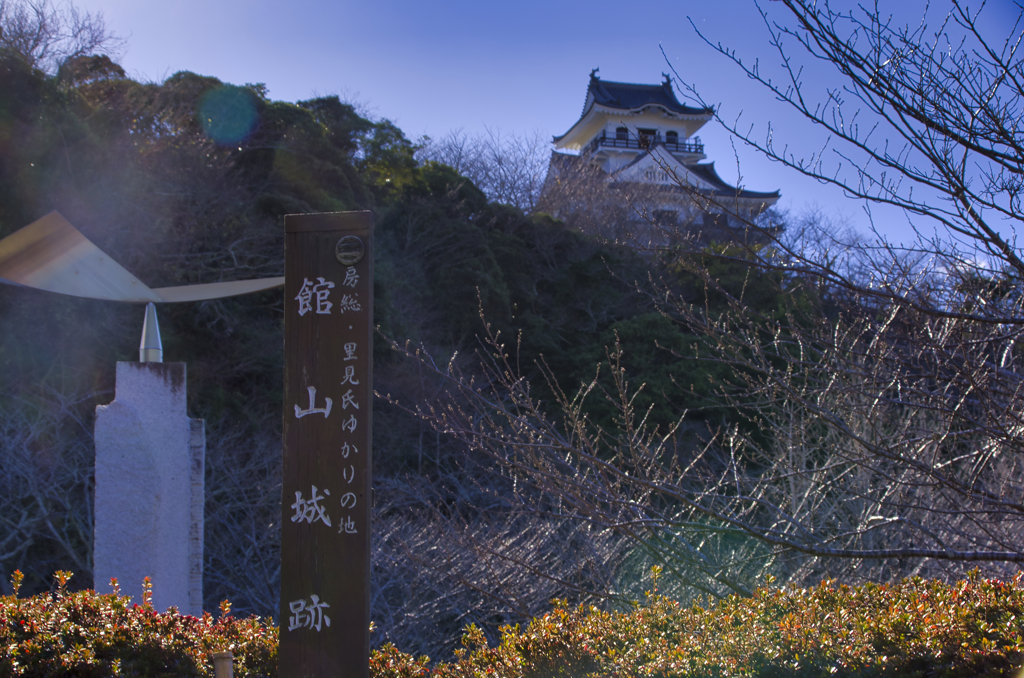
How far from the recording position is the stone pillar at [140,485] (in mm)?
4035

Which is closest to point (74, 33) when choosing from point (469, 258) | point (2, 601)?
point (469, 258)

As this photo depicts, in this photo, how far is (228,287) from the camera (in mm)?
4426

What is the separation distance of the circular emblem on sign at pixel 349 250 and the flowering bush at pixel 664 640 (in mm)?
1610

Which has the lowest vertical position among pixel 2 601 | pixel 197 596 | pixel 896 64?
pixel 197 596

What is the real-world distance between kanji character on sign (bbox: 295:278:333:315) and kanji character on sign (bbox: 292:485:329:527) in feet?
2.10

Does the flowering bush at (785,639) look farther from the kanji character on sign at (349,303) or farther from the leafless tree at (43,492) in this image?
the leafless tree at (43,492)

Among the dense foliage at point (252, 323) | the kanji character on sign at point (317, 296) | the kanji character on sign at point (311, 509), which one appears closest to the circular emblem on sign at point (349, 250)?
the kanji character on sign at point (317, 296)

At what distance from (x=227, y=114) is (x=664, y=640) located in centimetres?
1007

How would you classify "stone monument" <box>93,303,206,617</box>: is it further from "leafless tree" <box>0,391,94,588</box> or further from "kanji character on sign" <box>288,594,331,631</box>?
"leafless tree" <box>0,391,94,588</box>

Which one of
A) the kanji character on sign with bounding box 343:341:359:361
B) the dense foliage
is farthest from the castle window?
the dense foliage

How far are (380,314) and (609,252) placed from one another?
4.68 meters

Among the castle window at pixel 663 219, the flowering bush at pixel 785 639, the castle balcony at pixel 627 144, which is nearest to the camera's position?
the flowering bush at pixel 785 639

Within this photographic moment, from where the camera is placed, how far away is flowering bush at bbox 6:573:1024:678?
2240mm

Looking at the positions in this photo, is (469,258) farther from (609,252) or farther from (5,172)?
(5,172)
